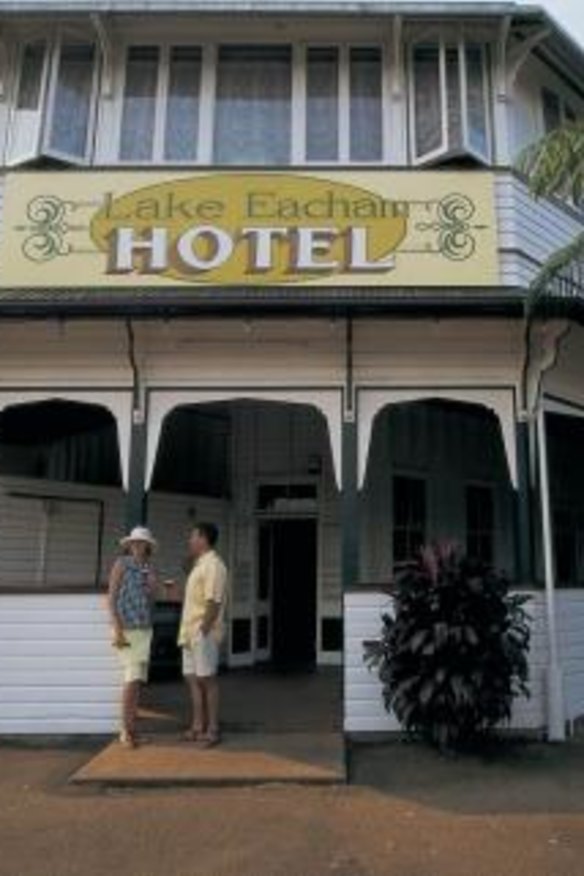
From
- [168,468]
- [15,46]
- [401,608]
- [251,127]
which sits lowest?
[401,608]

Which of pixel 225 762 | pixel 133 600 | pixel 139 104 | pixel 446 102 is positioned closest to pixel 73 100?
pixel 139 104

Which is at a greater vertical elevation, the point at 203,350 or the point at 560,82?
the point at 560,82

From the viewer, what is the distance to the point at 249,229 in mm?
10750

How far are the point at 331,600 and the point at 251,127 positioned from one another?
19.9 ft

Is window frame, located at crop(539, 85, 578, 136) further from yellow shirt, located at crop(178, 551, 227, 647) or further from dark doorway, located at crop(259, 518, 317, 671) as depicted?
yellow shirt, located at crop(178, 551, 227, 647)

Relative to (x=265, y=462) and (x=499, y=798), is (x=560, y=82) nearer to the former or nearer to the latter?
(x=265, y=462)

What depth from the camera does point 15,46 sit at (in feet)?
39.3

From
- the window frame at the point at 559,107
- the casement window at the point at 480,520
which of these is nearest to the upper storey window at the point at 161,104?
the window frame at the point at 559,107

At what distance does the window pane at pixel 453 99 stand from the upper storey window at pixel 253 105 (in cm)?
79

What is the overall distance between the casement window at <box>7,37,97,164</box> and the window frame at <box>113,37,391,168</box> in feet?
1.29

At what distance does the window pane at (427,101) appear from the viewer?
1153 centimetres

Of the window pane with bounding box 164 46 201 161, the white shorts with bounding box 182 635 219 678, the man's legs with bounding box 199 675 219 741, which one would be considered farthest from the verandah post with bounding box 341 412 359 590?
the window pane with bounding box 164 46 201 161

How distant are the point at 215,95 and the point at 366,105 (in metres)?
1.80

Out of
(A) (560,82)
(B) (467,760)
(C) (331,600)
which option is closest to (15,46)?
(A) (560,82)
